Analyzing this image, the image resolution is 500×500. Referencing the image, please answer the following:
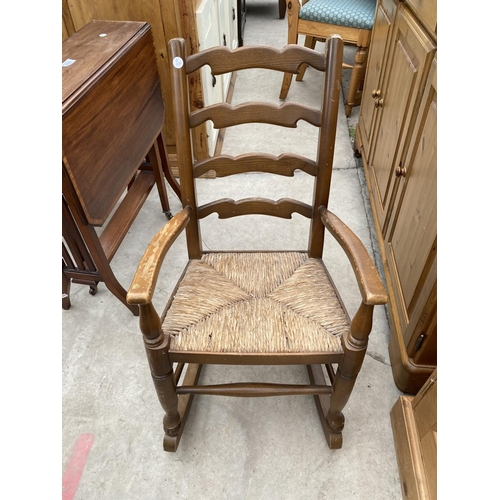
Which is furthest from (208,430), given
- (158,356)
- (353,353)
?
(353,353)

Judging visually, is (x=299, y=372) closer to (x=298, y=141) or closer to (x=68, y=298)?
(x=68, y=298)

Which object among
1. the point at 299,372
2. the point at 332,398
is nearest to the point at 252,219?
the point at 299,372

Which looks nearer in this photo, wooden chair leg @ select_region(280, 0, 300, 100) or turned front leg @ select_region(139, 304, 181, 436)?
turned front leg @ select_region(139, 304, 181, 436)

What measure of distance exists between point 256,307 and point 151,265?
0.34 m

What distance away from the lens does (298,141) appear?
2861mm

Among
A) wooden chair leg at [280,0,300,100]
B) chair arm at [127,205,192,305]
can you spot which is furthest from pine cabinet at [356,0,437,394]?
wooden chair leg at [280,0,300,100]

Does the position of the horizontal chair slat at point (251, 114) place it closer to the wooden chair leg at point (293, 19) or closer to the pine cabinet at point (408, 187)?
the pine cabinet at point (408, 187)

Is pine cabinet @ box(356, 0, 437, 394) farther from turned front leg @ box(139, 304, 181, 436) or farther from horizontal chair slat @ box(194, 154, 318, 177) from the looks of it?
turned front leg @ box(139, 304, 181, 436)

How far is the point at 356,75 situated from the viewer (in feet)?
9.48

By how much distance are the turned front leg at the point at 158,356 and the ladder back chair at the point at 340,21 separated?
7.35 ft

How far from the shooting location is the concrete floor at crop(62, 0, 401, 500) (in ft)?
4.07

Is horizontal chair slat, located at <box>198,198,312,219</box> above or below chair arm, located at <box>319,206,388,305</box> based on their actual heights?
below

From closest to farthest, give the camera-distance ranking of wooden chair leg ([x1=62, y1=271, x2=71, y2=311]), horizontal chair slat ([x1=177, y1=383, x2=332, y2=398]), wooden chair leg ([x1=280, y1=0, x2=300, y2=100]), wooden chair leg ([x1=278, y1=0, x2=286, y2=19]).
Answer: horizontal chair slat ([x1=177, y1=383, x2=332, y2=398]) < wooden chair leg ([x1=62, y1=271, x2=71, y2=311]) < wooden chair leg ([x1=280, y1=0, x2=300, y2=100]) < wooden chair leg ([x1=278, y1=0, x2=286, y2=19])

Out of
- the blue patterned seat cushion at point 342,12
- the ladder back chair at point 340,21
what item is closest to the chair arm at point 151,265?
the ladder back chair at point 340,21
